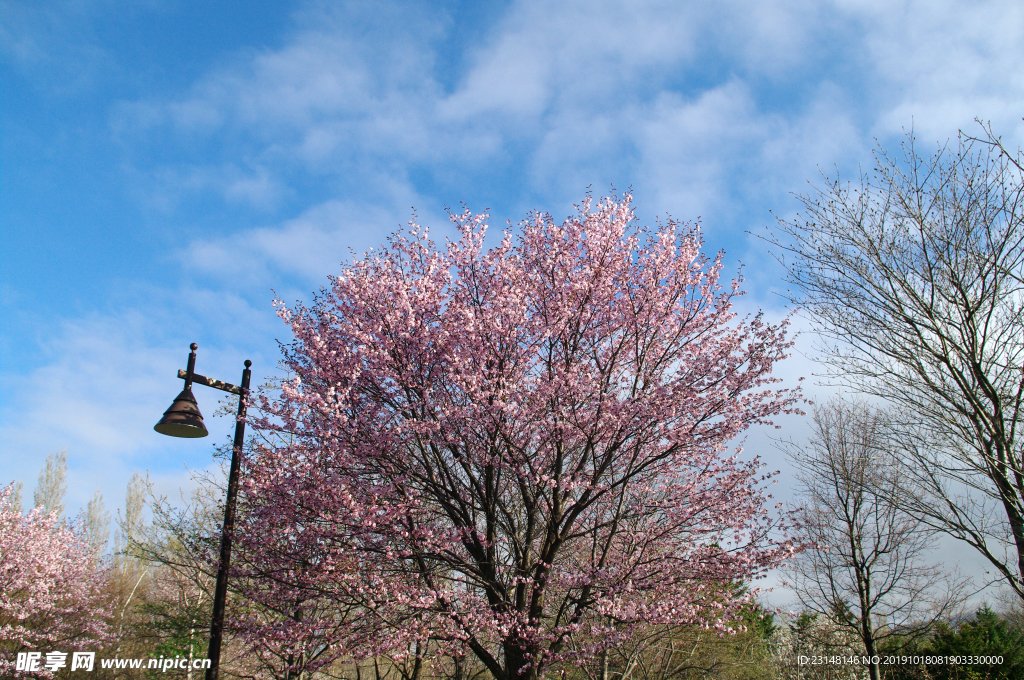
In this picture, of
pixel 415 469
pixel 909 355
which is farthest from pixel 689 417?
pixel 415 469

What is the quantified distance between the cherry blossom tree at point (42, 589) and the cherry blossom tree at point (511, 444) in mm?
14424

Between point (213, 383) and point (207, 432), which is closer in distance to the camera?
point (207, 432)

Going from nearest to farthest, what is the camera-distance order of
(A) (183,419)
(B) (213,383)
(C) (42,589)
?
(A) (183,419), (B) (213,383), (C) (42,589)

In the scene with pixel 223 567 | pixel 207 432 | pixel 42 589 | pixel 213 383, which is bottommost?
pixel 42 589

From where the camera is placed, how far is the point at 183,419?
7.80 m

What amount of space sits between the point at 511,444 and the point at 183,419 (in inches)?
180

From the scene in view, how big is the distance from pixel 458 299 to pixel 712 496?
5457 millimetres

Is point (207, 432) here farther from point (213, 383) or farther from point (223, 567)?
point (223, 567)

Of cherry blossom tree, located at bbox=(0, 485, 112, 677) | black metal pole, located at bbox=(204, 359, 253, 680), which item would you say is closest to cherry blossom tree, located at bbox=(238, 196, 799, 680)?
black metal pole, located at bbox=(204, 359, 253, 680)

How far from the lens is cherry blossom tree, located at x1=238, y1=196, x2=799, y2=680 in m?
8.58

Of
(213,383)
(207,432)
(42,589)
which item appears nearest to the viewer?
(207,432)

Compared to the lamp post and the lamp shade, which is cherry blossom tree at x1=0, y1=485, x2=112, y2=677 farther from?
the lamp shade

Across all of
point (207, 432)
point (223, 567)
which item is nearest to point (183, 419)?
point (207, 432)

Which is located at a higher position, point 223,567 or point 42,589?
point 223,567
